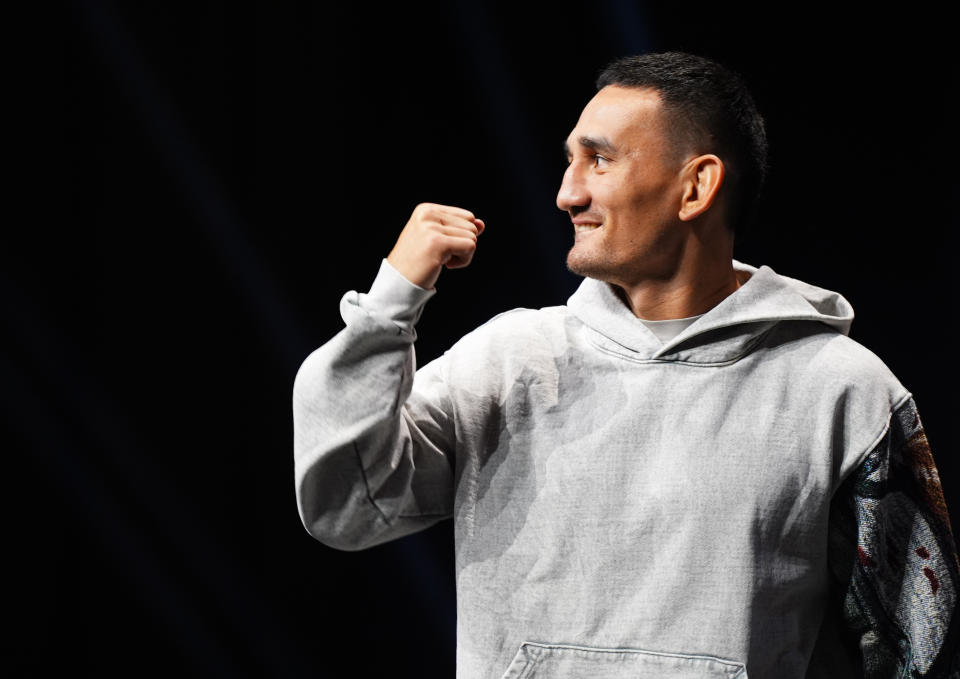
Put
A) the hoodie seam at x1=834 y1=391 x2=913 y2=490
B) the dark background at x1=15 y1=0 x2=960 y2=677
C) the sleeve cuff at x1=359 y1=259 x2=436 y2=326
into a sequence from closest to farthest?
the sleeve cuff at x1=359 y1=259 x2=436 y2=326 → the hoodie seam at x1=834 y1=391 x2=913 y2=490 → the dark background at x1=15 y1=0 x2=960 y2=677

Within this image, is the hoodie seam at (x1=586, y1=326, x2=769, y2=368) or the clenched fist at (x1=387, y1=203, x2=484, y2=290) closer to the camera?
the clenched fist at (x1=387, y1=203, x2=484, y2=290)

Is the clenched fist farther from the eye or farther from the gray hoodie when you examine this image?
the eye

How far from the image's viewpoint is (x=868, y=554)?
3.62ft

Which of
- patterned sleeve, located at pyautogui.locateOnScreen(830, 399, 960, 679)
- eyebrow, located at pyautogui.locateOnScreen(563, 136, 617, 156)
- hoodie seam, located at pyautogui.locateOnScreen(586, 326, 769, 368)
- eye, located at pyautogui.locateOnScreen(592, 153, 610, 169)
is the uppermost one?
eyebrow, located at pyautogui.locateOnScreen(563, 136, 617, 156)

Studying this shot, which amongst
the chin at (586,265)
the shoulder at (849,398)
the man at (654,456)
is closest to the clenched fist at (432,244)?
the man at (654,456)

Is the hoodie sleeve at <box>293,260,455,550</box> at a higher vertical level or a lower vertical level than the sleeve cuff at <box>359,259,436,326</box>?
lower

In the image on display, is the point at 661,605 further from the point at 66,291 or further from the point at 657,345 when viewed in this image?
the point at 66,291

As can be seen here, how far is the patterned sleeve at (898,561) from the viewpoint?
1105 millimetres

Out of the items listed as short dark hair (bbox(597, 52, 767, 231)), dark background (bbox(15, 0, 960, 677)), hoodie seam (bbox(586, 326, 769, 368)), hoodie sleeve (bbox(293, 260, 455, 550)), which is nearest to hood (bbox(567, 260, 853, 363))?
hoodie seam (bbox(586, 326, 769, 368))

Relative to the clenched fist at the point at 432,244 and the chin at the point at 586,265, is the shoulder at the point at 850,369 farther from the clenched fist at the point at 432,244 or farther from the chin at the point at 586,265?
the clenched fist at the point at 432,244

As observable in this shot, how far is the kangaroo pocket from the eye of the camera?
1057mm

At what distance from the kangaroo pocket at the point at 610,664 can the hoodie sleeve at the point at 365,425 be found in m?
0.19

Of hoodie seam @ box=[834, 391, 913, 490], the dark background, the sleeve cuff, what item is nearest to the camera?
the sleeve cuff

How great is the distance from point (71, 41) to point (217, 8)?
0.23 meters
